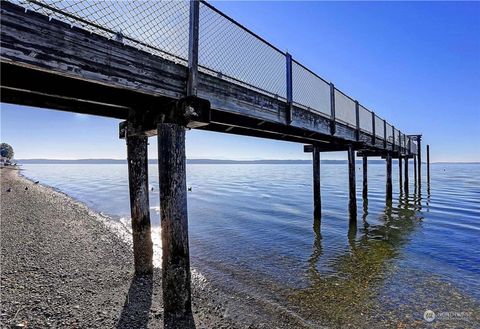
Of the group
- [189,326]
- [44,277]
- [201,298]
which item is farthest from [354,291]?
[44,277]

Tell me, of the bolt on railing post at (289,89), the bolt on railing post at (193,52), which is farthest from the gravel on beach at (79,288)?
the bolt on railing post at (289,89)

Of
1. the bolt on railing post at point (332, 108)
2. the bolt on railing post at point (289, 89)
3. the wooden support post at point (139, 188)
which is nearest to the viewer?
the wooden support post at point (139, 188)

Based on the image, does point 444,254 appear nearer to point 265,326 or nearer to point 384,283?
point 384,283

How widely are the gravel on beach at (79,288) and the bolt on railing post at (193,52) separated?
4.04 m

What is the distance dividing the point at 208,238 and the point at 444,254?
8.73 meters

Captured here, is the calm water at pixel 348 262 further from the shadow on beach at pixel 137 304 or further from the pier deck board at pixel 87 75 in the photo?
the pier deck board at pixel 87 75

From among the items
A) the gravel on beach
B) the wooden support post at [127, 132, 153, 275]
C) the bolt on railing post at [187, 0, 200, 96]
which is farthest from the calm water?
the bolt on railing post at [187, 0, 200, 96]

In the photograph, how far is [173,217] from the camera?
472 cm

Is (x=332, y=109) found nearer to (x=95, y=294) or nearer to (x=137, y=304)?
(x=137, y=304)

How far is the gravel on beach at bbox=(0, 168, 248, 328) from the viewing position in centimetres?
510

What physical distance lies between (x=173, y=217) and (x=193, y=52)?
272cm

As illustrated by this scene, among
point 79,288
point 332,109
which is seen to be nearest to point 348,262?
point 332,109

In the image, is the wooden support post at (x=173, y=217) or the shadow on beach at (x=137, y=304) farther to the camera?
the shadow on beach at (x=137, y=304)

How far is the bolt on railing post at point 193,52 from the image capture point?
15.6 ft
